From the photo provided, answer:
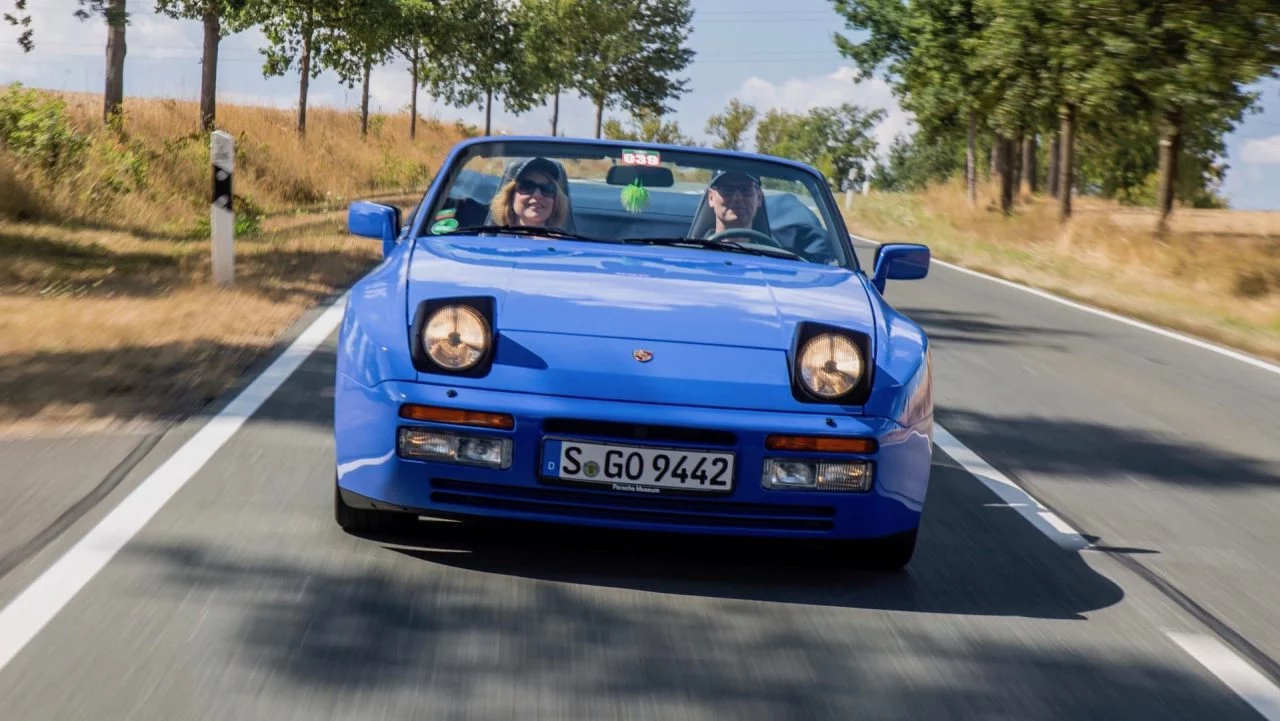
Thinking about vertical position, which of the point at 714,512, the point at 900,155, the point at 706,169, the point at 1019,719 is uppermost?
the point at 900,155

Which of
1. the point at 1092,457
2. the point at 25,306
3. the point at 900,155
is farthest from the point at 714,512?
the point at 900,155

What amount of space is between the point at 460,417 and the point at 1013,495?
9.12ft

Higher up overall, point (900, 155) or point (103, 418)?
point (900, 155)

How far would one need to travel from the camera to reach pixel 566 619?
4215 millimetres

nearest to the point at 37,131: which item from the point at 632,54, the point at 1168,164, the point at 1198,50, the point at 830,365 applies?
the point at 1198,50

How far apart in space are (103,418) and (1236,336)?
1128 cm

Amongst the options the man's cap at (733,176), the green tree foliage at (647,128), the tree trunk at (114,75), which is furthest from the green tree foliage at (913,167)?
the man's cap at (733,176)

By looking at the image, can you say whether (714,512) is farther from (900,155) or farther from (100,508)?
(900,155)

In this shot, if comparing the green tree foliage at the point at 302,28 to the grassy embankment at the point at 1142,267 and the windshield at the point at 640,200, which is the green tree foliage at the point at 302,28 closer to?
the grassy embankment at the point at 1142,267

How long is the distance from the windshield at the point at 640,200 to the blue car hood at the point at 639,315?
1.31ft

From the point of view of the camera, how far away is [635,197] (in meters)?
6.45

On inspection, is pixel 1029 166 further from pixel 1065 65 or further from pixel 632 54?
pixel 632 54

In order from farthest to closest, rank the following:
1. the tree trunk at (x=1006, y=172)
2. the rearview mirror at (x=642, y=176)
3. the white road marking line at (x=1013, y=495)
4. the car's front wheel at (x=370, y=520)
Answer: the tree trunk at (x=1006, y=172) < the rearview mirror at (x=642, y=176) < the white road marking line at (x=1013, y=495) < the car's front wheel at (x=370, y=520)

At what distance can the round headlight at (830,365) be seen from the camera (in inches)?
179
